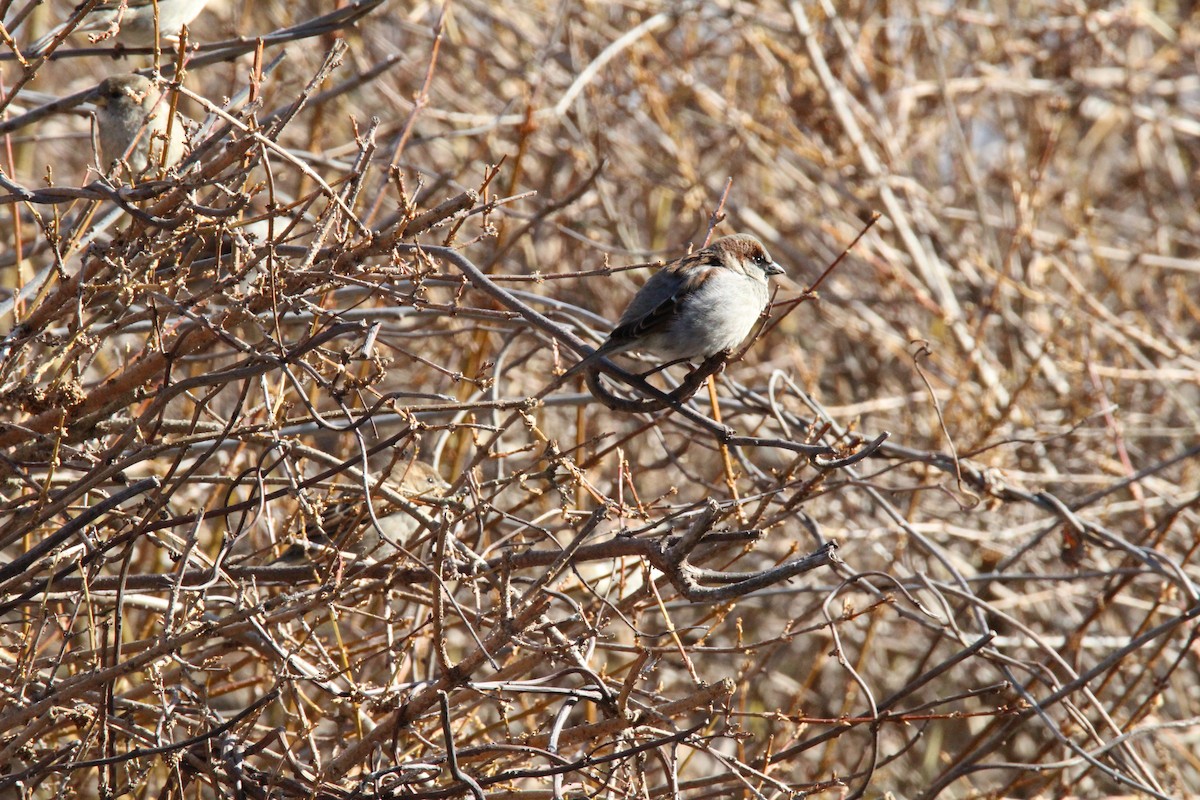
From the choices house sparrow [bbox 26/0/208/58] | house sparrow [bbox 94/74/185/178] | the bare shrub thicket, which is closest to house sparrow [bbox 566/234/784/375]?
the bare shrub thicket

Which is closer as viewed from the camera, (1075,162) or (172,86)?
(172,86)

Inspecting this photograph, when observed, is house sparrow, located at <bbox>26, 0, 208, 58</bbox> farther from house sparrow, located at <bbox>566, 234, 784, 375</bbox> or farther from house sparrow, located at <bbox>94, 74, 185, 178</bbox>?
house sparrow, located at <bbox>566, 234, 784, 375</bbox>

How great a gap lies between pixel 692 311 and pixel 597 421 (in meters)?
2.81

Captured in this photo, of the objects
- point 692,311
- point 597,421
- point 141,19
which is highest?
point 141,19

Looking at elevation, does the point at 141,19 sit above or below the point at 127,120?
above

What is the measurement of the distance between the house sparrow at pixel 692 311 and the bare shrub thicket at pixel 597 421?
17 centimetres

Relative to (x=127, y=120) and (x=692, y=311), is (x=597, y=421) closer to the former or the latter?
(x=692, y=311)

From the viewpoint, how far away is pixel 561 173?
24.8 ft

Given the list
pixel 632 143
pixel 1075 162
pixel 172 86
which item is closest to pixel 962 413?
pixel 632 143

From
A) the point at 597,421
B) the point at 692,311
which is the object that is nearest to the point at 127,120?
the point at 692,311

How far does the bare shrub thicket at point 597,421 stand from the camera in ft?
9.78

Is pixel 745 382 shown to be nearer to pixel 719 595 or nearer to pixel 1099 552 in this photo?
pixel 1099 552

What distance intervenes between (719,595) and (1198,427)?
4.50 metres

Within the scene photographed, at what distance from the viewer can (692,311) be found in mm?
4082
